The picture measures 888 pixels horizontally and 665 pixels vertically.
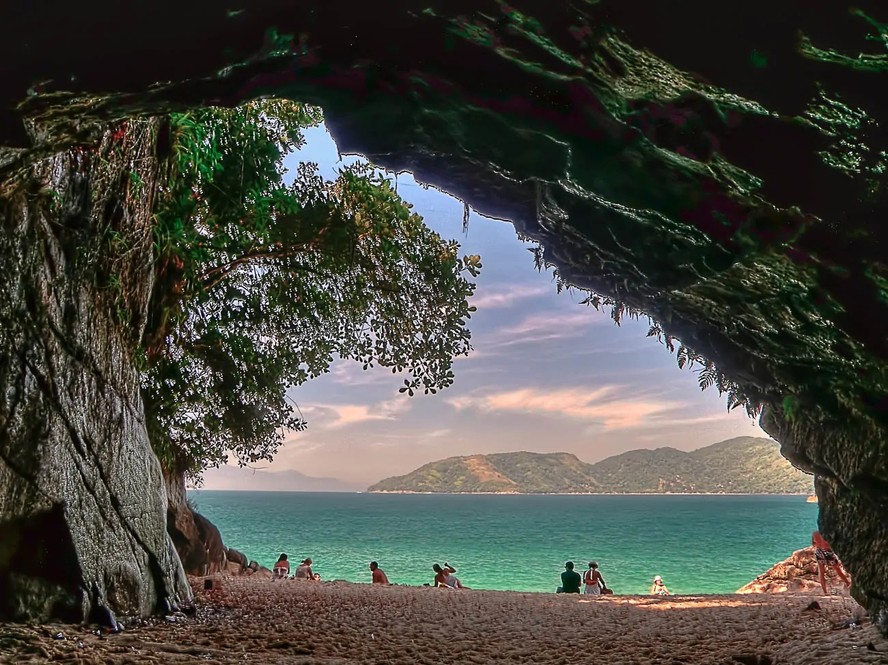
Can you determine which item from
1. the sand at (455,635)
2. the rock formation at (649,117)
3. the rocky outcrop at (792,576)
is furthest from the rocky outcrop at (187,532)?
the rocky outcrop at (792,576)

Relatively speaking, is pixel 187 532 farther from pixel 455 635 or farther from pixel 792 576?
pixel 792 576

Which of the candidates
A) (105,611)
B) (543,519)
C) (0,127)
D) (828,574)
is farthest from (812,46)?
(543,519)

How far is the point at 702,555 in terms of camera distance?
64.2 meters

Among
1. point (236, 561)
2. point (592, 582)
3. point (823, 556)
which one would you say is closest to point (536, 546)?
point (236, 561)

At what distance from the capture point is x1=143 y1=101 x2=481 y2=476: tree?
940 cm

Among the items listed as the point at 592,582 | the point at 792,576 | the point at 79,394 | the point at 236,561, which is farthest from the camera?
the point at 236,561

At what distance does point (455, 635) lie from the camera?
7.40 metres

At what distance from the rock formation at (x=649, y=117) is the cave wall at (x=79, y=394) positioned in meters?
0.65

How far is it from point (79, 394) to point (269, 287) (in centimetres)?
532

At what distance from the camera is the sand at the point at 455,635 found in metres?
5.42

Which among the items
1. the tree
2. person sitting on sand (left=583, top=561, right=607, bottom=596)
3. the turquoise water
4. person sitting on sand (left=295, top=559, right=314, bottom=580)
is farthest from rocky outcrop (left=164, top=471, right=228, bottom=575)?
the turquoise water

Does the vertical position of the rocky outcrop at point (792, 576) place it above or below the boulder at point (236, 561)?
below

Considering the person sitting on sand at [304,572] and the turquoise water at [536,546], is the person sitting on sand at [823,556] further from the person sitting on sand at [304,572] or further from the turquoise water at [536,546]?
the turquoise water at [536,546]

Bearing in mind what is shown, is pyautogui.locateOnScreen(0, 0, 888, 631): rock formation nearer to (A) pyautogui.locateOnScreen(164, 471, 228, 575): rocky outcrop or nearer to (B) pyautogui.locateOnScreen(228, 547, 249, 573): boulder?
(A) pyautogui.locateOnScreen(164, 471, 228, 575): rocky outcrop
